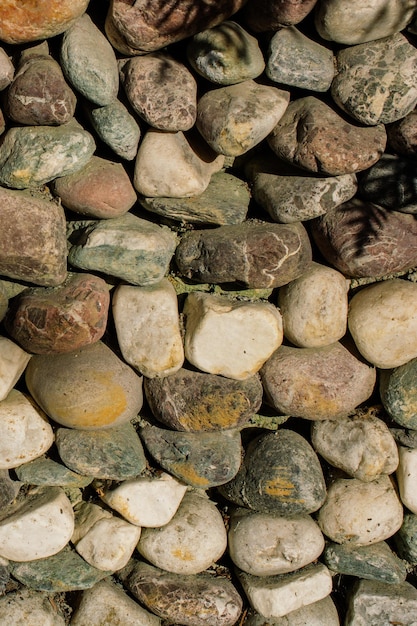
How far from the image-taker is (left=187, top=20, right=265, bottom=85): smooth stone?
2232mm

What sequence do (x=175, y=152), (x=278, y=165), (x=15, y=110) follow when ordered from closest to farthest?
(x=15, y=110), (x=175, y=152), (x=278, y=165)

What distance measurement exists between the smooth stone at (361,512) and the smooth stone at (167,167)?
4.82 ft

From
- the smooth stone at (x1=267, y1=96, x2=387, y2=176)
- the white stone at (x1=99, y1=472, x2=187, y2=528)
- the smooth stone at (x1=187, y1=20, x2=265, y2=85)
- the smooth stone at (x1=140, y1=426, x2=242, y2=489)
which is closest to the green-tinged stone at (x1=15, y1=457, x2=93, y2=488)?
the white stone at (x1=99, y1=472, x2=187, y2=528)

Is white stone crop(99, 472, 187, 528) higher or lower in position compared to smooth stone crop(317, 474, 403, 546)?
higher

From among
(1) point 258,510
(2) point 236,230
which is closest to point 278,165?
(2) point 236,230

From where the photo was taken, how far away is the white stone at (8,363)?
2.57m

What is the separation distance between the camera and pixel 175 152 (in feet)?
7.92

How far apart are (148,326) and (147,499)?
2.54 feet

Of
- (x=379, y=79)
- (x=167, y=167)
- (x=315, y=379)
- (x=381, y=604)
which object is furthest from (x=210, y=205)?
(x=381, y=604)

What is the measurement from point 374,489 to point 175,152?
1.68 m

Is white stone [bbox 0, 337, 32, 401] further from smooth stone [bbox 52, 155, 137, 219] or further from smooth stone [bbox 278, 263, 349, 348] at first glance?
smooth stone [bbox 278, 263, 349, 348]

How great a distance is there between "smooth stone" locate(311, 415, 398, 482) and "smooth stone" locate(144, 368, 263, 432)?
0.38 m

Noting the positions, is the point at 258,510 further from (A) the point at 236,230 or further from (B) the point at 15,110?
(B) the point at 15,110

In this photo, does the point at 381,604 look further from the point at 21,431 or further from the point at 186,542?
the point at 21,431
